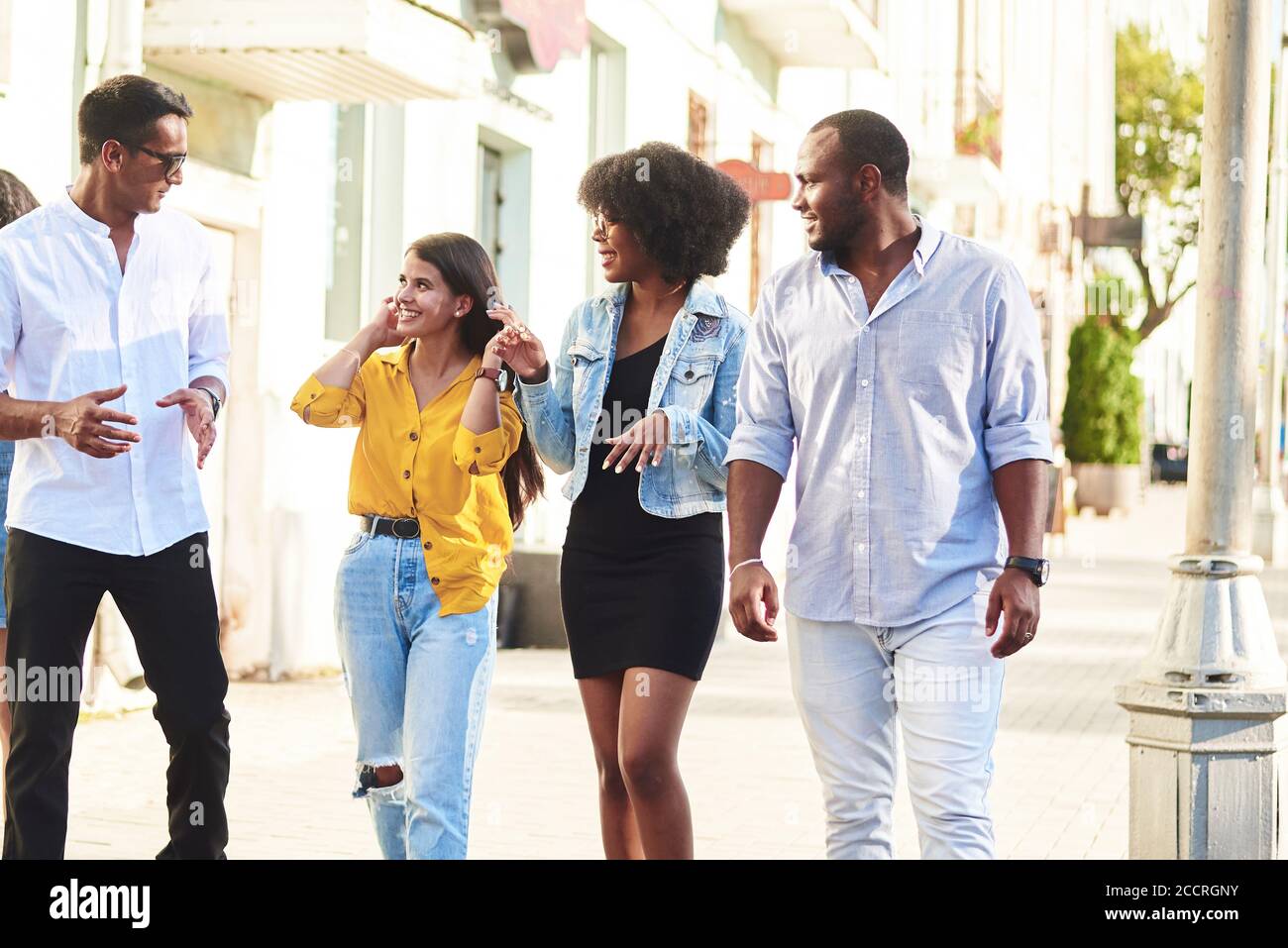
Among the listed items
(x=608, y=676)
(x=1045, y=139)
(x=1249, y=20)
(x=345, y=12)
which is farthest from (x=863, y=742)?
(x=1045, y=139)

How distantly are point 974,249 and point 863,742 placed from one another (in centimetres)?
106

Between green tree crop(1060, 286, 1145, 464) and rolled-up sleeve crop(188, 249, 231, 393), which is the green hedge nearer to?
green tree crop(1060, 286, 1145, 464)

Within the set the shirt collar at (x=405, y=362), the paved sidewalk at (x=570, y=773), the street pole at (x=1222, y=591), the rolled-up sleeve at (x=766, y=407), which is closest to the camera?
the rolled-up sleeve at (x=766, y=407)

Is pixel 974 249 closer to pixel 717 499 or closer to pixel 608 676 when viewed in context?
pixel 717 499

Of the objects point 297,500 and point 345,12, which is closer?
point 345,12

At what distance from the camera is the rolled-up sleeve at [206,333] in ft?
14.8

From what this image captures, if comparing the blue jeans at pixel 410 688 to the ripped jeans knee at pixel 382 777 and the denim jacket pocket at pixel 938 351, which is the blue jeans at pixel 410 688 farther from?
the denim jacket pocket at pixel 938 351

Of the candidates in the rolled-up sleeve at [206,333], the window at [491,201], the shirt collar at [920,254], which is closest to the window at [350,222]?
the window at [491,201]

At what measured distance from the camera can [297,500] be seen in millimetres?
10094

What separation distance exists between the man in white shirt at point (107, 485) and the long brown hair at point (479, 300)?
2.03 ft

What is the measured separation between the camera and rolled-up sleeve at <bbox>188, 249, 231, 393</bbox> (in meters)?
4.52

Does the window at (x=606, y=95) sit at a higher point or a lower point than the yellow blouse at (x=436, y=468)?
higher

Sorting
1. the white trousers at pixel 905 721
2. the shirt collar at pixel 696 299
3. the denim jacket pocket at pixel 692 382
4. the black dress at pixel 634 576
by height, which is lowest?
the white trousers at pixel 905 721

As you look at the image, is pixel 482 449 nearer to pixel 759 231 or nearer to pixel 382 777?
pixel 382 777
